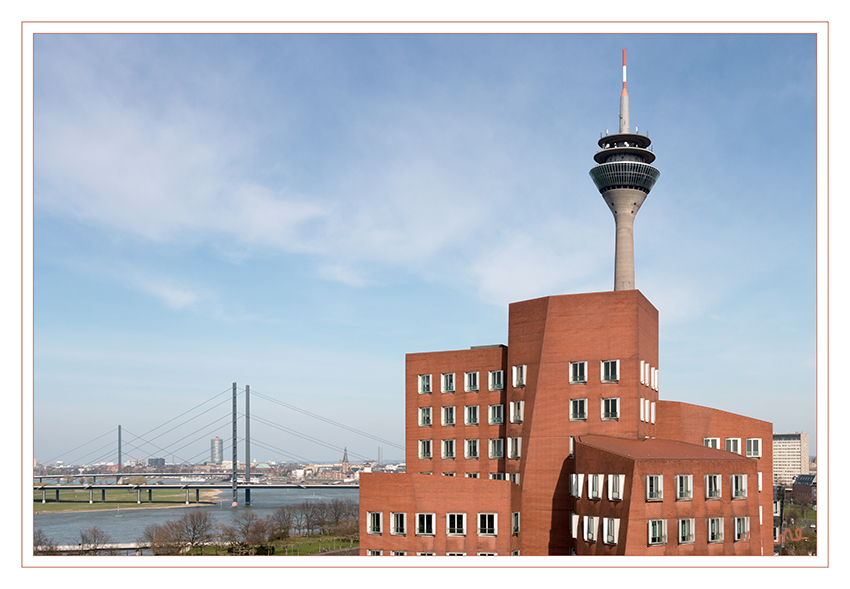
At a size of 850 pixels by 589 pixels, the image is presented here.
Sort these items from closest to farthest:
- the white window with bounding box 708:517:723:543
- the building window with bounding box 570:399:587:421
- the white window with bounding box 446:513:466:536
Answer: the white window with bounding box 708:517:723:543 → the white window with bounding box 446:513:466:536 → the building window with bounding box 570:399:587:421

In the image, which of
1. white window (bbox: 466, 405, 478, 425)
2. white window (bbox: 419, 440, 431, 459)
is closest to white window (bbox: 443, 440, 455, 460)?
white window (bbox: 419, 440, 431, 459)

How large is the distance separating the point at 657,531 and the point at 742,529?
307 inches

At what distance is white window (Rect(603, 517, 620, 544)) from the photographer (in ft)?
170

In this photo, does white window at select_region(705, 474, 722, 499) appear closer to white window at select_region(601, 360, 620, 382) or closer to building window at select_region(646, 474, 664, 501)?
building window at select_region(646, 474, 664, 501)

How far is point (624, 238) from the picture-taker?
132m

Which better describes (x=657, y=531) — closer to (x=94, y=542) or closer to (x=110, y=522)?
(x=94, y=542)

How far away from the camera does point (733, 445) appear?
7181cm

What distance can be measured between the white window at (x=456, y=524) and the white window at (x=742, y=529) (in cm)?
1971

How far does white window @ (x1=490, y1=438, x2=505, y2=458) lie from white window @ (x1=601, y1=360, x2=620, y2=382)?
47.3 ft

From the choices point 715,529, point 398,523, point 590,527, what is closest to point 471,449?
point 398,523
